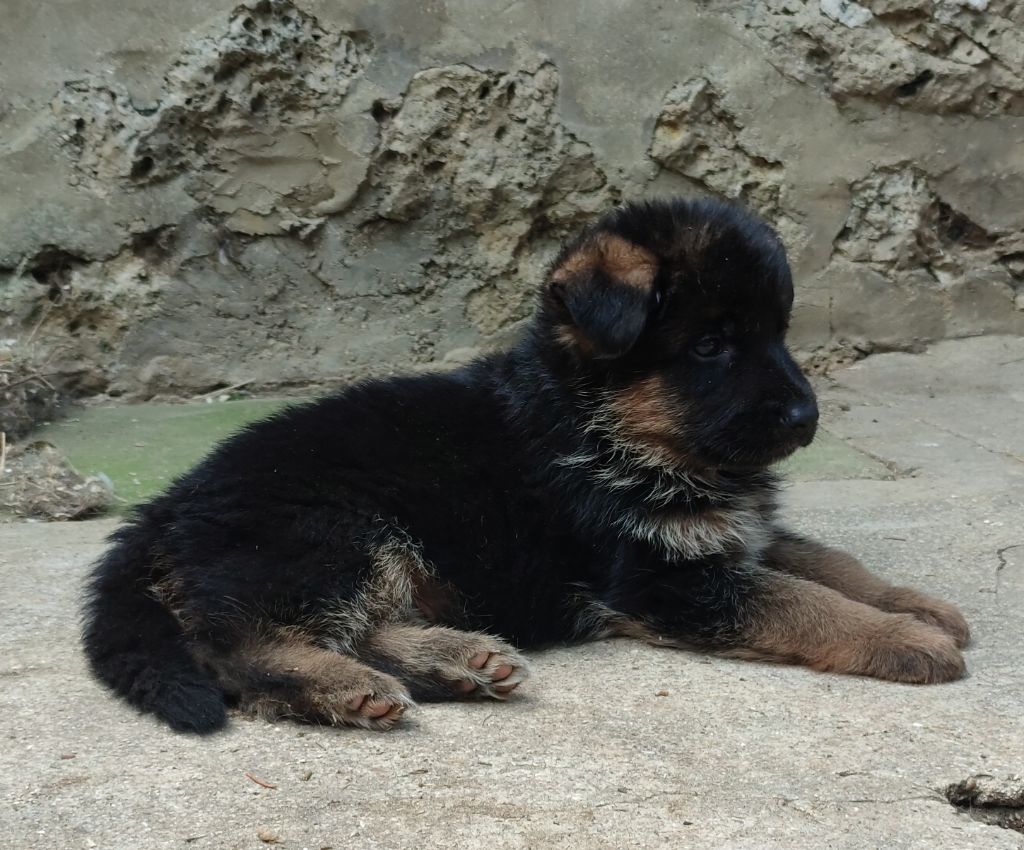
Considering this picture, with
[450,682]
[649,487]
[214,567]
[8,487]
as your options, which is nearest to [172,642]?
[214,567]

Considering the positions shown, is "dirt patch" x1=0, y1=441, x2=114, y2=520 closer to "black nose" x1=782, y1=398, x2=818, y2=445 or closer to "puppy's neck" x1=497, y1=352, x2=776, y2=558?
"puppy's neck" x1=497, y1=352, x2=776, y2=558

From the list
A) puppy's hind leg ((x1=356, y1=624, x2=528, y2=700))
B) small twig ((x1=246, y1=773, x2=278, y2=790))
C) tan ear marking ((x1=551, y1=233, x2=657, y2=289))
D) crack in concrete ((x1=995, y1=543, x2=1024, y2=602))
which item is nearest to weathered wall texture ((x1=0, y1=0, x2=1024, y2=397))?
crack in concrete ((x1=995, y1=543, x2=1024, y2=602))

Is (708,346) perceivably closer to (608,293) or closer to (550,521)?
(608,293)

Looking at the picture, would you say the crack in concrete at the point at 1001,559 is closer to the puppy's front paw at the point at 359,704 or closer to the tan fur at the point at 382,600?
the tan fur at the point at 382,600

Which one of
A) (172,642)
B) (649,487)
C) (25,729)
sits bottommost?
(25,729)

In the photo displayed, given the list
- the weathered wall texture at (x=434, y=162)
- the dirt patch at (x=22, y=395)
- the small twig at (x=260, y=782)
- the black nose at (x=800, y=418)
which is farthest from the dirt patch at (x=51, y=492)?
the black nose at (x=800, y=418)

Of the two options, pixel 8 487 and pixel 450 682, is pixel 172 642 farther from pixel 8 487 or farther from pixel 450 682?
pixel 8 487

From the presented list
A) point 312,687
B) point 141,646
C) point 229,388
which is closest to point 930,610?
point 312,687
